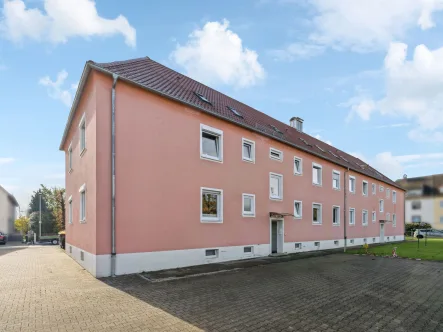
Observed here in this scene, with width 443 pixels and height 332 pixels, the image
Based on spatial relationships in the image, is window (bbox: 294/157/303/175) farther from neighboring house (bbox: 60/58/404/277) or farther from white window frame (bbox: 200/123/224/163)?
white window frame (bbox: 200/123/224/163)

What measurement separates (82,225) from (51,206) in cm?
4841

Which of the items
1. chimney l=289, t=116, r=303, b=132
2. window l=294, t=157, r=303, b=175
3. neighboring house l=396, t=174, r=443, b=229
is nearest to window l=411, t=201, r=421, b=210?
neighboring house l=396, t=174, r=443, b=229

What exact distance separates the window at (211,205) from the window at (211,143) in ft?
4.90

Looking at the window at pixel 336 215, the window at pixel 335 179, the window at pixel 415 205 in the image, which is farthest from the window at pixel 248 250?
the window at pixel 415 205

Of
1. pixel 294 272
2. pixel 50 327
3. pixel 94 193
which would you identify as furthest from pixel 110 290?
pixel 294 272

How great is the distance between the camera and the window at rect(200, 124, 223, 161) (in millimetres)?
13444

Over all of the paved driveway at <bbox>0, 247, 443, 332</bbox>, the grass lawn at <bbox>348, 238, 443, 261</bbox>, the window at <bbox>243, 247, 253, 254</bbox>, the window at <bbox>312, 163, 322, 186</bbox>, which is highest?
the window at <bbox>312, 163, 322, 186</bbox>

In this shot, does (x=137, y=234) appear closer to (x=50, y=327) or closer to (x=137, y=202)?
(x=137, y=202)

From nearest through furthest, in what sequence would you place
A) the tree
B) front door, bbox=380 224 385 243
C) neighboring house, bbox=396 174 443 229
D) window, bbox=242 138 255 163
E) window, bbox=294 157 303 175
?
window, bbox=242 138 255 163 < window, bbox=294 157 303 175 < front door, bbox=380 224 385 243 < neighboring house, bbox=396 174 443 229 < the tree

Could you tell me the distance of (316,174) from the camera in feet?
71.9

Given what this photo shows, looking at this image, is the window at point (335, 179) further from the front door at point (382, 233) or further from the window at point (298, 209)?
the front door at point (382, 233)

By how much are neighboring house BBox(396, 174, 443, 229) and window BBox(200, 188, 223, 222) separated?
124ft

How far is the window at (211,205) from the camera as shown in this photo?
42.9 ft

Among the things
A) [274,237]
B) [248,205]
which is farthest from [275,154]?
[274,237]
